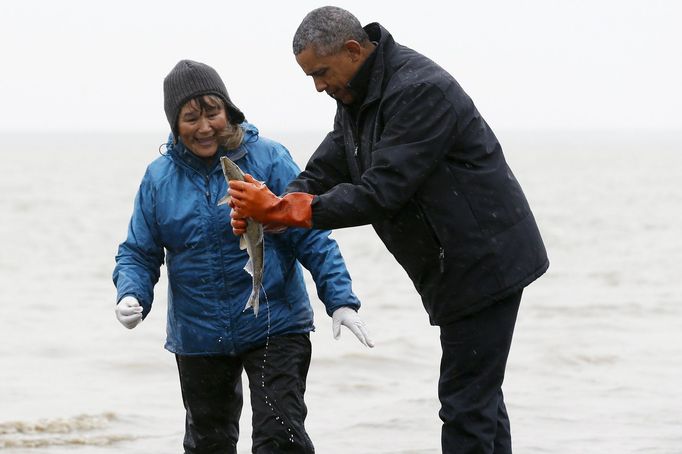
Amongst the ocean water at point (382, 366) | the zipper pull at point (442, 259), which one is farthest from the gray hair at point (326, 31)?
the ocean water at point (382, 366)

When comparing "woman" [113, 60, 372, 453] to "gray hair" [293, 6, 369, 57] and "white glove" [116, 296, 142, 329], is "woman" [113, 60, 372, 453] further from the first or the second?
"gray hair" [293, 6, 369, 57]

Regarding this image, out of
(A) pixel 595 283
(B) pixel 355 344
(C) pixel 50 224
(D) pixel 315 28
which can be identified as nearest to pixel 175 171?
(D) pixel 315 28

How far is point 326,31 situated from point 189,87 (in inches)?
31.4

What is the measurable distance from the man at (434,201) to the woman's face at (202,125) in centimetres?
50

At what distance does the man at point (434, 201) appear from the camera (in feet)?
15.4

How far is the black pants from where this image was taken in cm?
517

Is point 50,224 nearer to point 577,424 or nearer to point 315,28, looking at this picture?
point 577,424

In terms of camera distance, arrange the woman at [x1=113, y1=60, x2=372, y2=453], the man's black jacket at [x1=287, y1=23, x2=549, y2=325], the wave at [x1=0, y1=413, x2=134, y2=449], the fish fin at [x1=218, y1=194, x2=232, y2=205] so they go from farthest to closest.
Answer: the wave at [x1=0, y1=413, x2=134, y2=449], the woman at [x1=113, y1=60, x2=372, y2=453], the fish fin at [x1=218, y1=194, x2=232, y2=205], the man's black jacket at [x1=287, y1=23, x2=549, y2=325]

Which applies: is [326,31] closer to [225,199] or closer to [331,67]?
[331,67]

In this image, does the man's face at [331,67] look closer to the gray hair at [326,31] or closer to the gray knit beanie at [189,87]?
the gray hair at [326,31]

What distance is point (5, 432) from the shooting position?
27.3ft

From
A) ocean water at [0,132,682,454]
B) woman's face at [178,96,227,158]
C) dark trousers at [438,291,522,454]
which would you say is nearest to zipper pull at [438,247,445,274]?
dark trousers at [438,291,522,454]

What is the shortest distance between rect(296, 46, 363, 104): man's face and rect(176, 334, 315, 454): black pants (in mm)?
1138

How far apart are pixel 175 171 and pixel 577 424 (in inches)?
156
